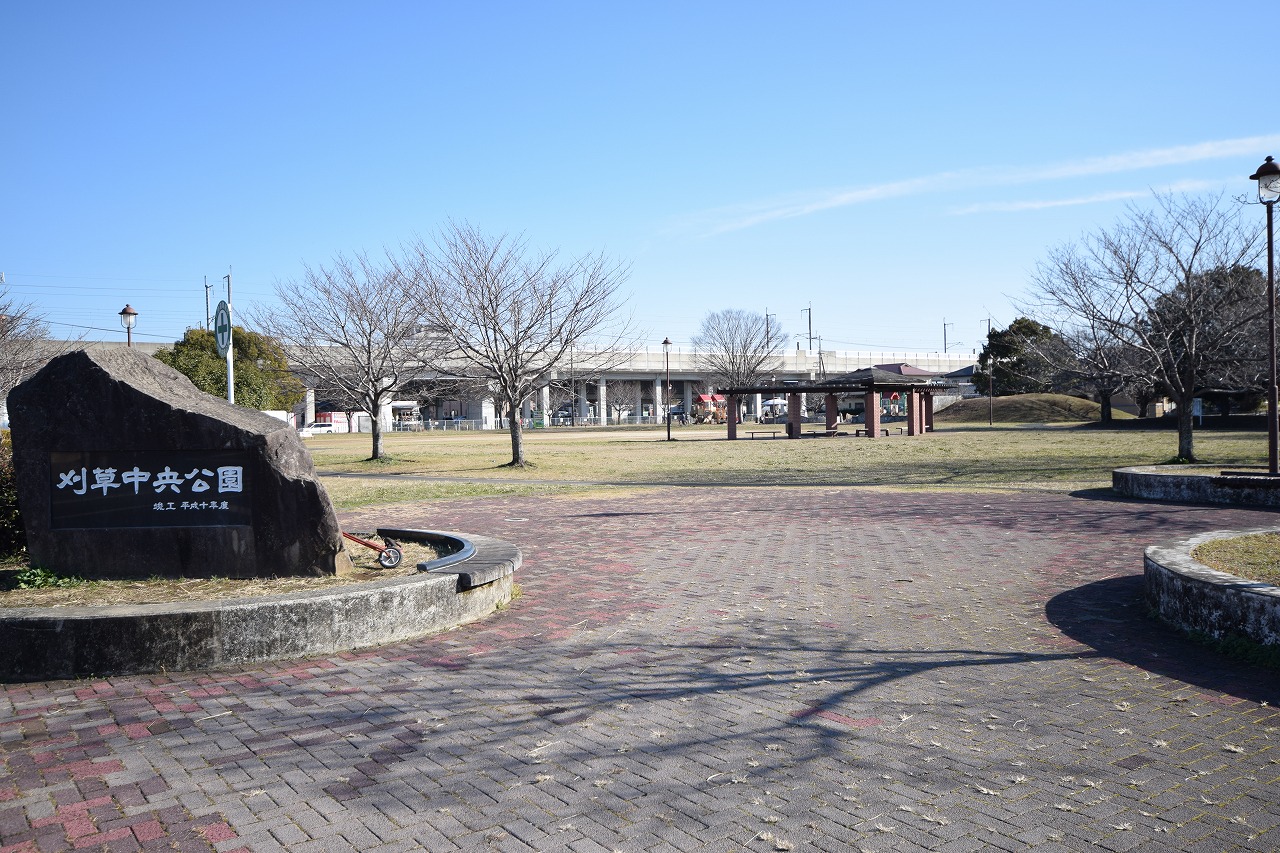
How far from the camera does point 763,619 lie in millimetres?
7129

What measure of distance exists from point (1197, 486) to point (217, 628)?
46.9 feet

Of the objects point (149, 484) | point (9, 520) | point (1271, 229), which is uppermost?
point (1271, 229)

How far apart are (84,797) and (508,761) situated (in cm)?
172

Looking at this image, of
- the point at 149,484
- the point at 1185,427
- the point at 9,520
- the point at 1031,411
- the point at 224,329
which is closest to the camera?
the point at 149,484

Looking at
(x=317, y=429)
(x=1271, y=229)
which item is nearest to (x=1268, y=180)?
(x=1271, y=229)

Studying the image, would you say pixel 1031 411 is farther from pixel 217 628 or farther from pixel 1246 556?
pixel 217 628

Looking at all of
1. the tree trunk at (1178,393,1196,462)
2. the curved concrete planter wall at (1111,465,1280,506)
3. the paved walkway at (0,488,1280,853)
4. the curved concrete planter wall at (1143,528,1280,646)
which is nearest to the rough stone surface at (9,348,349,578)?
the paved walkway at (0,488,1280,853)

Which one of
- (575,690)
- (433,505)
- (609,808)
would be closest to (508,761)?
(609,808)

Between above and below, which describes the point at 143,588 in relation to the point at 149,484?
below

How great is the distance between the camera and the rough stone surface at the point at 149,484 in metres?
7.09

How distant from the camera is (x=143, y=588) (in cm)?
680

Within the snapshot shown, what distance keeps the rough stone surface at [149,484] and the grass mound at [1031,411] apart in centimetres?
5987

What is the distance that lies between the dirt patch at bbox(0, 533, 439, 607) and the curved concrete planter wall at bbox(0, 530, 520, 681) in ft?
1.43

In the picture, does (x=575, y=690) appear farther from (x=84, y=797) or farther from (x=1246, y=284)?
(x=1246, y=284)
